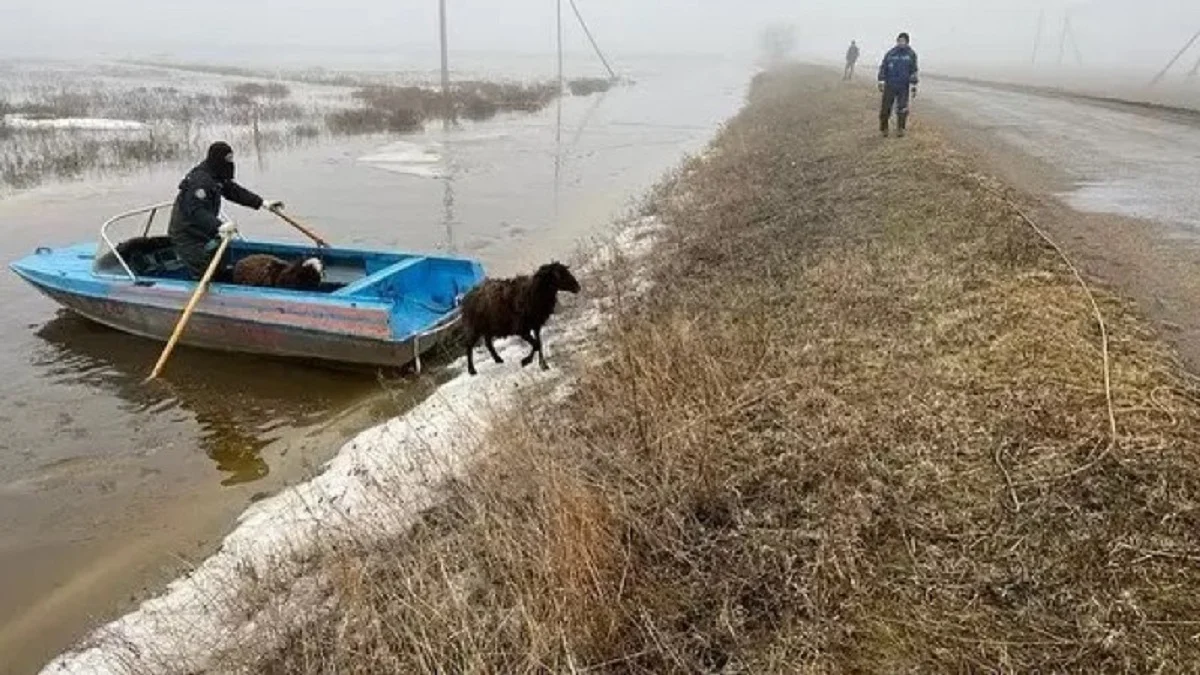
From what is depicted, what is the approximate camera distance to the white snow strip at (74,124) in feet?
82.9

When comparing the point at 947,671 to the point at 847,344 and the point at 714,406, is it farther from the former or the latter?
the point at 847,344

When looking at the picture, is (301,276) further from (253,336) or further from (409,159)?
(409,159)

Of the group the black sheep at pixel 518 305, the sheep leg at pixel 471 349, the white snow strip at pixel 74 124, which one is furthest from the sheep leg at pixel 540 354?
the white snow strip at pixel 74 124

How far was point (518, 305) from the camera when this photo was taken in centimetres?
754

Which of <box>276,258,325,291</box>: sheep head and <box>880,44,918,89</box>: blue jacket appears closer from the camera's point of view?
<box>276,258,325,291</box>: sheep head

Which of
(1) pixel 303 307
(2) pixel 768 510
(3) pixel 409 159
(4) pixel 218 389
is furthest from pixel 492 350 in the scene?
(3) pixel 409 159

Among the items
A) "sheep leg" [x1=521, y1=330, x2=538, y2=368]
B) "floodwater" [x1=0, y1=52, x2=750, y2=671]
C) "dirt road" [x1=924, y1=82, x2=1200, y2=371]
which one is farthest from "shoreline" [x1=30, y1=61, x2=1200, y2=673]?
"floodwater" [x1=0, y1=52, x2=750, y2=671]

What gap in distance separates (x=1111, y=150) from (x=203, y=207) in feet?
49.5

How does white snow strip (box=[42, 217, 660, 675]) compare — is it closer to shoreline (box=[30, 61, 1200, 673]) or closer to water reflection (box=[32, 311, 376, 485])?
shoreline (box=[30, 61, 1200, 673])

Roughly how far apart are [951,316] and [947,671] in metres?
3.71

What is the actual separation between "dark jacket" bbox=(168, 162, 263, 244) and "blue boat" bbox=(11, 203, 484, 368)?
0.53 m

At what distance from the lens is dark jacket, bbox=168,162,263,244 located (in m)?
9.14

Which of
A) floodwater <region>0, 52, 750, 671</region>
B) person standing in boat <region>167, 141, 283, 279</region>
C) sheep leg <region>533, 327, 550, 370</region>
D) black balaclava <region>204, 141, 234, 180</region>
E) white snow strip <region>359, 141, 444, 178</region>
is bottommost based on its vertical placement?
floodwater <region>0, 52, 750, 671</region>

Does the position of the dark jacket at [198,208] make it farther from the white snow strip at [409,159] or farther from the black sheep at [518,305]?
the white snow strip at [409,159]
